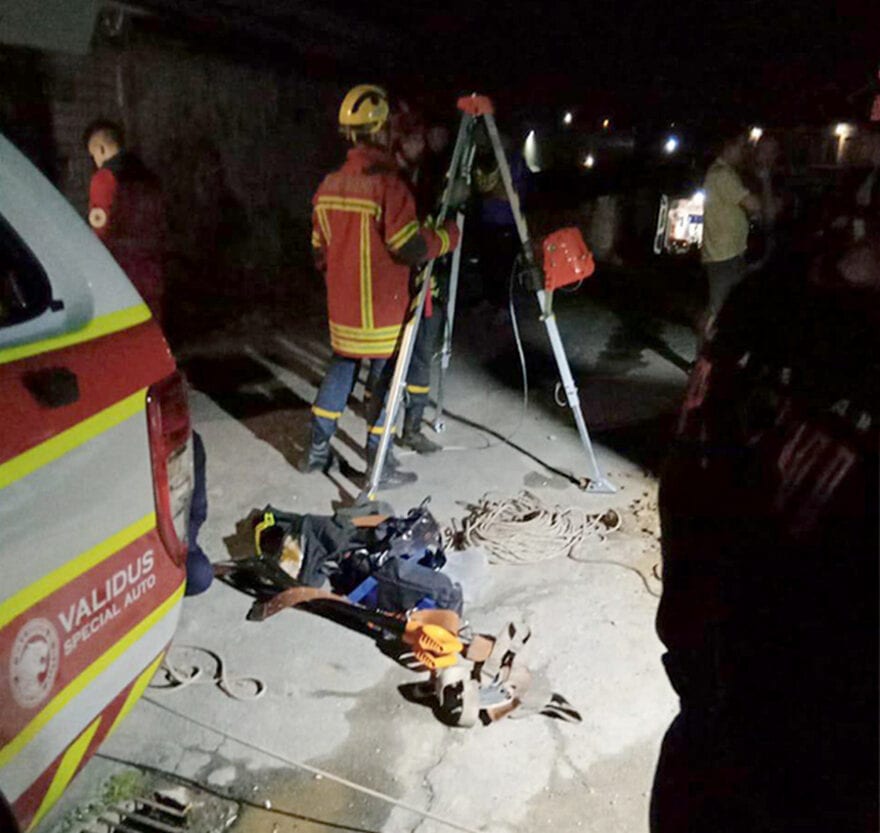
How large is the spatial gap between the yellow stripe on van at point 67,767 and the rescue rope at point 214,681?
121cm

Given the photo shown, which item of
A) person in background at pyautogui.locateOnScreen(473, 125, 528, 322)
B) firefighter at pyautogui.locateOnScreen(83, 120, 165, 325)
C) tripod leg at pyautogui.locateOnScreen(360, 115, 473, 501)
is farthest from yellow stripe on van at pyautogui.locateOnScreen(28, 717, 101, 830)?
person in background at pyautogui.locateOnScreen(473, 125, 528, 322)

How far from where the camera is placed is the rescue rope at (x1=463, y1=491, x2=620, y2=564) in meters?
3.91

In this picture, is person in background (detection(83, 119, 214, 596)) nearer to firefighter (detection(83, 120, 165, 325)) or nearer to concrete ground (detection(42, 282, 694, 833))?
firefighter (detection(83, 120, 165, 325))

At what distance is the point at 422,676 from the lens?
304 centimetres

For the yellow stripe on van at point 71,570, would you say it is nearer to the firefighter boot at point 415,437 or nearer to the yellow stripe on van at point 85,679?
the yellow stripe on van at point 85,679

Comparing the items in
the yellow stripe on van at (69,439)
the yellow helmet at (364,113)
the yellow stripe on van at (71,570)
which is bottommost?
the yellow stripe on van at (71,570)

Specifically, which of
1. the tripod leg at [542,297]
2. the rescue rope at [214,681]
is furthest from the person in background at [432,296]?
the rescue rope at [214,681]

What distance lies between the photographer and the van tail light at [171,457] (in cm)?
181

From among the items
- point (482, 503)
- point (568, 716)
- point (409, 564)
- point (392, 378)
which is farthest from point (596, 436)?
point (568, 716)

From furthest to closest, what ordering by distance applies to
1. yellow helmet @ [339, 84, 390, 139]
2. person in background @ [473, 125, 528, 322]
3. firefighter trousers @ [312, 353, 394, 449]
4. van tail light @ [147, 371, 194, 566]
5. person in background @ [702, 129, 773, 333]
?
person in background @ [473, 125, 528, 322], person in background @ [702, 129, 773, 333], firefighter trousers @ [312, 353, 394, 449], yellow helmet @ [339, 84, 390, 139], van tail light @ [147, 371, 194, 566]

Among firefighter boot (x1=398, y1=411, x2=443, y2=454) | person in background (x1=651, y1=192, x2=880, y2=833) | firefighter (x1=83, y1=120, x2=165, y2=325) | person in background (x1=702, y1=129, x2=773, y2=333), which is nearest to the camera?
person in background (x1=651, y1=192, x2=880, y2=833)

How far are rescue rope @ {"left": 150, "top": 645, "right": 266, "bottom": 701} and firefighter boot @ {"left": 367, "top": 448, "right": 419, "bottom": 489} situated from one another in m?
1.64

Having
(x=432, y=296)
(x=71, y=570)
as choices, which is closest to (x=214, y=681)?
(x=71, y=570)

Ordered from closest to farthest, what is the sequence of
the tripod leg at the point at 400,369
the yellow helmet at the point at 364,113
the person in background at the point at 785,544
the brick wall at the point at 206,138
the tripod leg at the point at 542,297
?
1. the person in background at the point at 785,544
2. the tripod leg at the point at 542,297
3. the yellow helmet at the point at 364,113
4. the tripod leg at the point at 400,369
5. the brick wall at the point at 206,138
